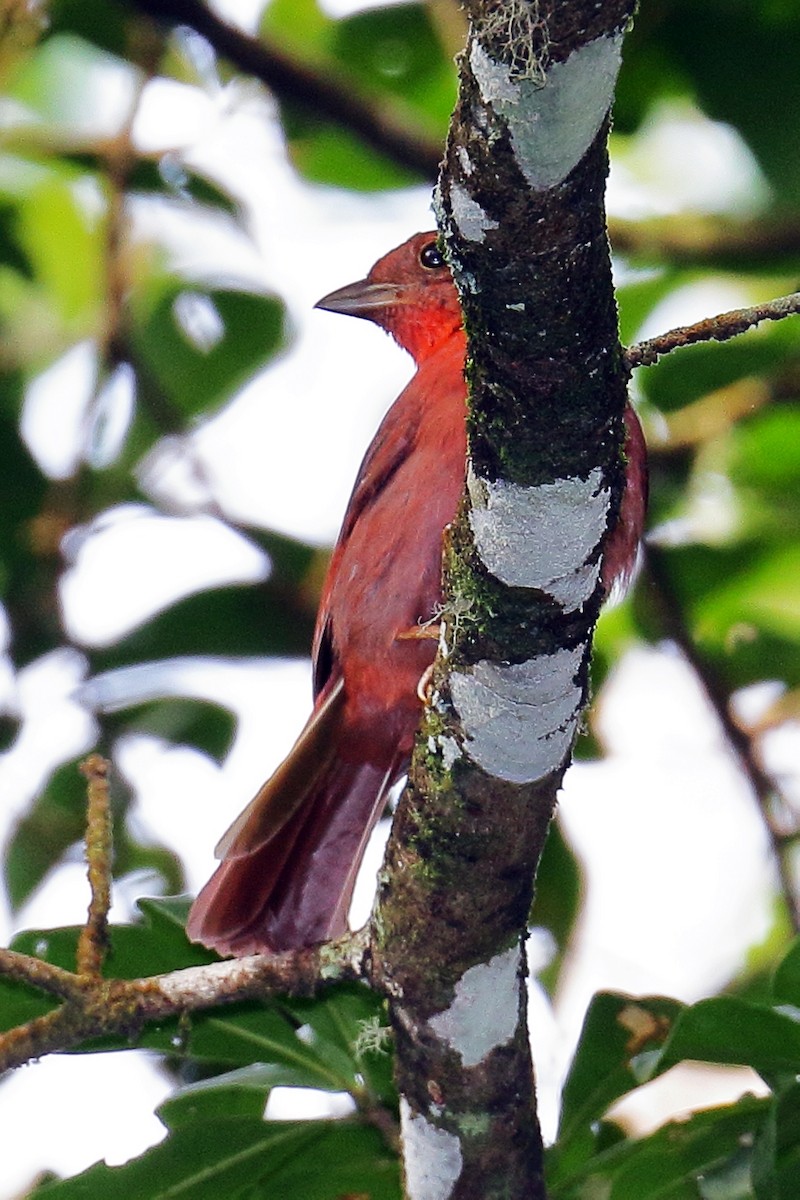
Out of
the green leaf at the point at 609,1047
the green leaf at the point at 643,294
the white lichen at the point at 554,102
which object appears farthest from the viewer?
the green leaf at the point at 643,294

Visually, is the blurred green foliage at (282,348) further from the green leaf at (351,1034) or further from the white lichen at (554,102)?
the white lichen at (554,102)

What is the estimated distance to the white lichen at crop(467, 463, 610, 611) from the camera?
232 centimetres

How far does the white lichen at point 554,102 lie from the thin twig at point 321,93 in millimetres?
2939

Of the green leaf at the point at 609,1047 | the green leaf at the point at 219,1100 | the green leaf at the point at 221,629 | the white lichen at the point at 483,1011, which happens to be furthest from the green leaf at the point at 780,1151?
the green leaf at the point at 221,629

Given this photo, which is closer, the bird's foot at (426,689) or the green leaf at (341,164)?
the bird's foot at (426,689)

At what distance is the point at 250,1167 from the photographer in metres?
3.21

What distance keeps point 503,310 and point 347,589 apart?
5.41 ft

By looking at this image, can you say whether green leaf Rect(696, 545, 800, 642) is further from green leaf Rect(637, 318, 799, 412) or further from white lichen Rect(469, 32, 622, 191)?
white lichen Rect(469, 32, 622, 191)

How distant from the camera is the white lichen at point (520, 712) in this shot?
8.15ft

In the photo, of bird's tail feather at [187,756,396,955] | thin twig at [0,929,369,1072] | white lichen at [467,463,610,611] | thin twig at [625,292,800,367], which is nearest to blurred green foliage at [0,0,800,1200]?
bird's tail feather at [187,756,396,955]

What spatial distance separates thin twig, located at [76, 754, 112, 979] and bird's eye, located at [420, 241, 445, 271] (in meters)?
2.21

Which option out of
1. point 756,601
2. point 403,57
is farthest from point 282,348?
point 756,601

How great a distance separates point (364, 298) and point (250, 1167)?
234 centimetres

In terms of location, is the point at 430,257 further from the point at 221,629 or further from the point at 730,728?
the point at 730,728
